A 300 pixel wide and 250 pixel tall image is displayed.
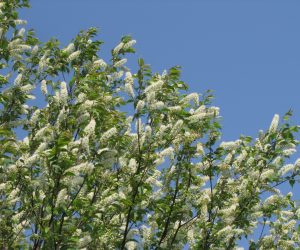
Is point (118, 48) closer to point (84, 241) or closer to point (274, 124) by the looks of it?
point (274, 124)

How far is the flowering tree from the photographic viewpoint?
793cm

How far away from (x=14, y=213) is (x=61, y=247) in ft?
6.22

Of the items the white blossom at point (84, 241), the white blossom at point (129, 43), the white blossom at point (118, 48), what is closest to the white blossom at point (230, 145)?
the white blossom at point (129, 43)

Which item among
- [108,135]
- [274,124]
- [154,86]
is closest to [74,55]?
[154,86]

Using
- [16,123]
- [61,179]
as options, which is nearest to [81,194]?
[61,179]

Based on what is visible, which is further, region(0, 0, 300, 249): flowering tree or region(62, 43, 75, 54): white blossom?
region(62, 43, 75, 54): white blossom

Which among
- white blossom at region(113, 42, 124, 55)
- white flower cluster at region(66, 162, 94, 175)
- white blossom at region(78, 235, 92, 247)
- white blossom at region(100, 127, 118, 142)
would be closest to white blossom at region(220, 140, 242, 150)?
white blossom at region(100, 127, 118, 142)

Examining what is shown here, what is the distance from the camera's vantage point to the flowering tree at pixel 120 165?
7930 mm

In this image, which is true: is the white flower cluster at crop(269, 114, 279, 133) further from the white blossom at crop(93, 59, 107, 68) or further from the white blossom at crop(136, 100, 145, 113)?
the white blossom at crop(93, 59, 107, 68)

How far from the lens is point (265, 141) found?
32.6 ft

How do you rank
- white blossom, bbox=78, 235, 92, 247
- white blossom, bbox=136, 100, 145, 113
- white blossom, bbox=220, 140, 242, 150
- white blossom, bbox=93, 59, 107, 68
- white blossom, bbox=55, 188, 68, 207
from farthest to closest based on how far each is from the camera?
white blossom, bbox=93, 59, 107, 68 → white blossom, bbox=220, 140, 242, 150 → white blossom, bbox=136, 100, 145, 113 → white blossom, bbox=78, 235, 92, 247 → white blossom, bbox=55, 188, 68, 207

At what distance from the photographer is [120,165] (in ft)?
28.9

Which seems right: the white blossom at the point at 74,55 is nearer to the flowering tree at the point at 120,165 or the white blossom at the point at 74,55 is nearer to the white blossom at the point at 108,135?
the flowering tree at the point at 120,165

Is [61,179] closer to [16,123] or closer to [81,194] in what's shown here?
[81,194]
